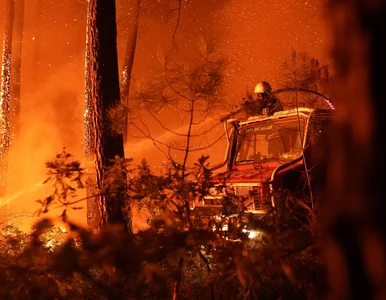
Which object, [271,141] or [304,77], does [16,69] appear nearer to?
[271,141]

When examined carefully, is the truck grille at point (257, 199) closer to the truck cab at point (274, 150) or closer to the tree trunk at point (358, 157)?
the truck cab at point (274, 150)

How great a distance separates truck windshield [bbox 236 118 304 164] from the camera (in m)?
8.47

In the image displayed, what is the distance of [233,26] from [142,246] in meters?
21.8

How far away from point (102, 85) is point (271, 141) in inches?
106

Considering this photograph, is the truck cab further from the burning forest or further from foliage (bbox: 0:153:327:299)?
foliage (bbox: 0:153:327:299)

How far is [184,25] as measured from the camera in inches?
1022

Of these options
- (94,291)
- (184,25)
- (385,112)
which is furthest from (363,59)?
(184,25)

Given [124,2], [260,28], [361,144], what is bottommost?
[361,144]

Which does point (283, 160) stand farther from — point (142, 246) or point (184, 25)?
point (184, 25)

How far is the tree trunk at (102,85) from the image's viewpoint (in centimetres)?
808

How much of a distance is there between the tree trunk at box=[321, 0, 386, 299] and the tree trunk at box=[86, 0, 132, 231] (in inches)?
216

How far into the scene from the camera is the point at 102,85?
8406 millimetres

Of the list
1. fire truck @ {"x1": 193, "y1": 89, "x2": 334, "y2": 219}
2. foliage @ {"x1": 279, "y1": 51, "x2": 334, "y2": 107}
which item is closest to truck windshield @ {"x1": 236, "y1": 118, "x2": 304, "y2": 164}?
fire truck @ {"x1": 193, "y1": 89, "x2": 334, "y2": 219}

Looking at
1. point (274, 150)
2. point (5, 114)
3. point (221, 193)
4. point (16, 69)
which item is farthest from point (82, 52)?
point (221, 193)
